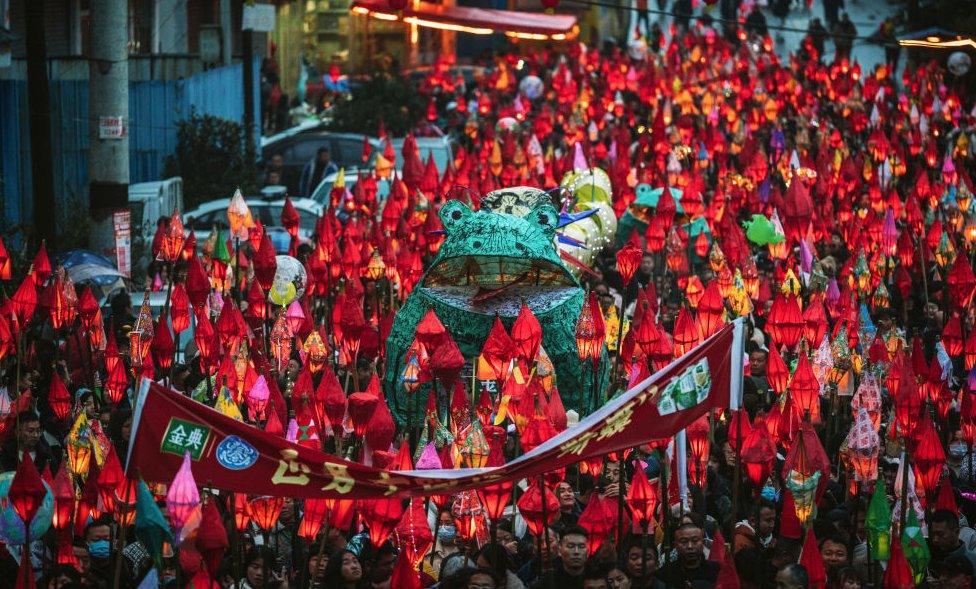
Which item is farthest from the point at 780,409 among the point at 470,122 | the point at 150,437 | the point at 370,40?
the point at 370,40

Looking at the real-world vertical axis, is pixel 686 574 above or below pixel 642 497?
below

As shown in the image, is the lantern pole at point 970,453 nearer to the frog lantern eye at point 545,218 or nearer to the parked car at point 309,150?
the frog lantern eye at point 545,218

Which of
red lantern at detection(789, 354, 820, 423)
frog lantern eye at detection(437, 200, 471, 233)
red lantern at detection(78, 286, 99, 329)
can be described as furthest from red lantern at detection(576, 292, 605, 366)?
red lantern at detection(78, 286, 99, 329)

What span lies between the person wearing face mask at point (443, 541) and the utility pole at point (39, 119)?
7269 millimetres

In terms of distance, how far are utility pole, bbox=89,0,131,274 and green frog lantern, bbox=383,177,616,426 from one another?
513 cm

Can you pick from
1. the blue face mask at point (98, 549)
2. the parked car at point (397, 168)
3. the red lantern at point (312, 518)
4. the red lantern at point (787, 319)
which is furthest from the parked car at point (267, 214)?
the red lantern at point (312, 518)

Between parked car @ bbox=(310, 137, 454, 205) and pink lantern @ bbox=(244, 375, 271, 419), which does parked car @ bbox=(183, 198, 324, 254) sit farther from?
pink lantern @ bbox=(244, 375, 271, 419)

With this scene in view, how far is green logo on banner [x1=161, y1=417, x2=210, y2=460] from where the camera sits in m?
8.04

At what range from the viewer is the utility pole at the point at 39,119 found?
51.7ft

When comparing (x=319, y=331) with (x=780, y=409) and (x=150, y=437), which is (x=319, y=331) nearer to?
(x=780, y=409)

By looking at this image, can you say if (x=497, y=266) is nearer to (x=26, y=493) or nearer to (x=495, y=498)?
(x=495, y=498)

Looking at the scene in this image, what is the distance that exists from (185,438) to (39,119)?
28.2 ft

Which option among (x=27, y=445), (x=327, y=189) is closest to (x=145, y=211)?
(x=327, y=189)

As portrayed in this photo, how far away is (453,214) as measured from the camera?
12.3 m
